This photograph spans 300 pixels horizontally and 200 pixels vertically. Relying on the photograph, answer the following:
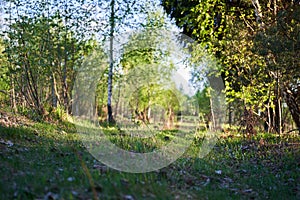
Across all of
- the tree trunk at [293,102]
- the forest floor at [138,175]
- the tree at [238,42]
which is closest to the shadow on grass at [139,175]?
the forest floor at [138,175]

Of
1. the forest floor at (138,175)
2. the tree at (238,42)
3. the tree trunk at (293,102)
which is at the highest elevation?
the tree at (238,42)

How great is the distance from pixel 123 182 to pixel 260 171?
10.2 ft

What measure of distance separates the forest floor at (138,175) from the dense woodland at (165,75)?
0.14ft

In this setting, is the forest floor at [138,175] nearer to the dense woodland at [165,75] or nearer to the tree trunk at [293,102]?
the dense woodland at [165,75]

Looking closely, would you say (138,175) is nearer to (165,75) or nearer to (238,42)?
(238,42)

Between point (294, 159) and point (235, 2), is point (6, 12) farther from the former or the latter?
point (294, 159)

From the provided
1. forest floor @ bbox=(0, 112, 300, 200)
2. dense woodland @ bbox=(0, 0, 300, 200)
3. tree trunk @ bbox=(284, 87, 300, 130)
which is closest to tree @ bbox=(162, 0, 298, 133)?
dense woodland @ bbox=(0, 0, 300, 200)

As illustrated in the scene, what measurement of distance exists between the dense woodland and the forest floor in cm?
4

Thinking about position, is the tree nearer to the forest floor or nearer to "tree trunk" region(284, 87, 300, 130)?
"tree trunk" region(284, 87, 300, 130)

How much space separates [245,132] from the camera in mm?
9766

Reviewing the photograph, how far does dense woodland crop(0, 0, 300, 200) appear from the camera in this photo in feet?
21.0

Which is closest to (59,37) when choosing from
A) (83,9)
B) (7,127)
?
(83,9)

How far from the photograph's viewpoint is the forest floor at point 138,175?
3.88 metres

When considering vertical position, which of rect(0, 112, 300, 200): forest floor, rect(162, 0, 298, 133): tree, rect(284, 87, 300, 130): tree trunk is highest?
rect(162, 0, 298, 133): tree
